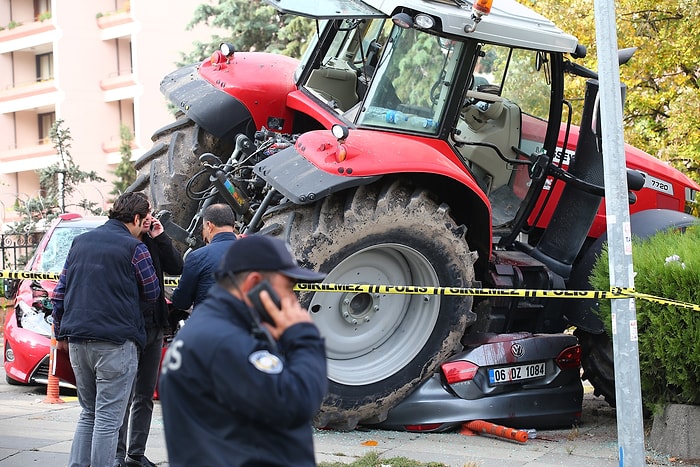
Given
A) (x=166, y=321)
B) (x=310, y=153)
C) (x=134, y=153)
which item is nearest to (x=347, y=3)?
(x=310, y=153)

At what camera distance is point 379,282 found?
23.1 ft

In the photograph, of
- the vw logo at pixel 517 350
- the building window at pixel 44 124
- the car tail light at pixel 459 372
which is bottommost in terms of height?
the building window at pixel 44 124

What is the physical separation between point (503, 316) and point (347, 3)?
2.66m

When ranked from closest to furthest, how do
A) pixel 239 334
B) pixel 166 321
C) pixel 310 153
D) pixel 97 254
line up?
pixel 239 334, pixel 97 254, pixel 166 321, pixel 310 153

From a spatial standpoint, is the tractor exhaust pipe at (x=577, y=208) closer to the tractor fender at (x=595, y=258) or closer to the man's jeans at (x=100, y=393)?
the tractor fender at (x=595, y=258)

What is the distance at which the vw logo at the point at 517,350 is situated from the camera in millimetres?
7117

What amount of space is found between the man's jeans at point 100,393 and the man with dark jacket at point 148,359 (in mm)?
340

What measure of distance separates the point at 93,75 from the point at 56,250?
27453mm

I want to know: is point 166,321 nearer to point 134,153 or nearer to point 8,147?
point 134,153

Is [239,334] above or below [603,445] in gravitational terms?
above

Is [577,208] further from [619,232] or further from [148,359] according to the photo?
[148,359]

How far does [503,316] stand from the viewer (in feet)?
24.6

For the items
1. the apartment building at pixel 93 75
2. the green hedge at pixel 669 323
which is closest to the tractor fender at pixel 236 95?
the green hedge at pixel 669 323

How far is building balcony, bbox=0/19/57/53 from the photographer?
3603 centimetres
